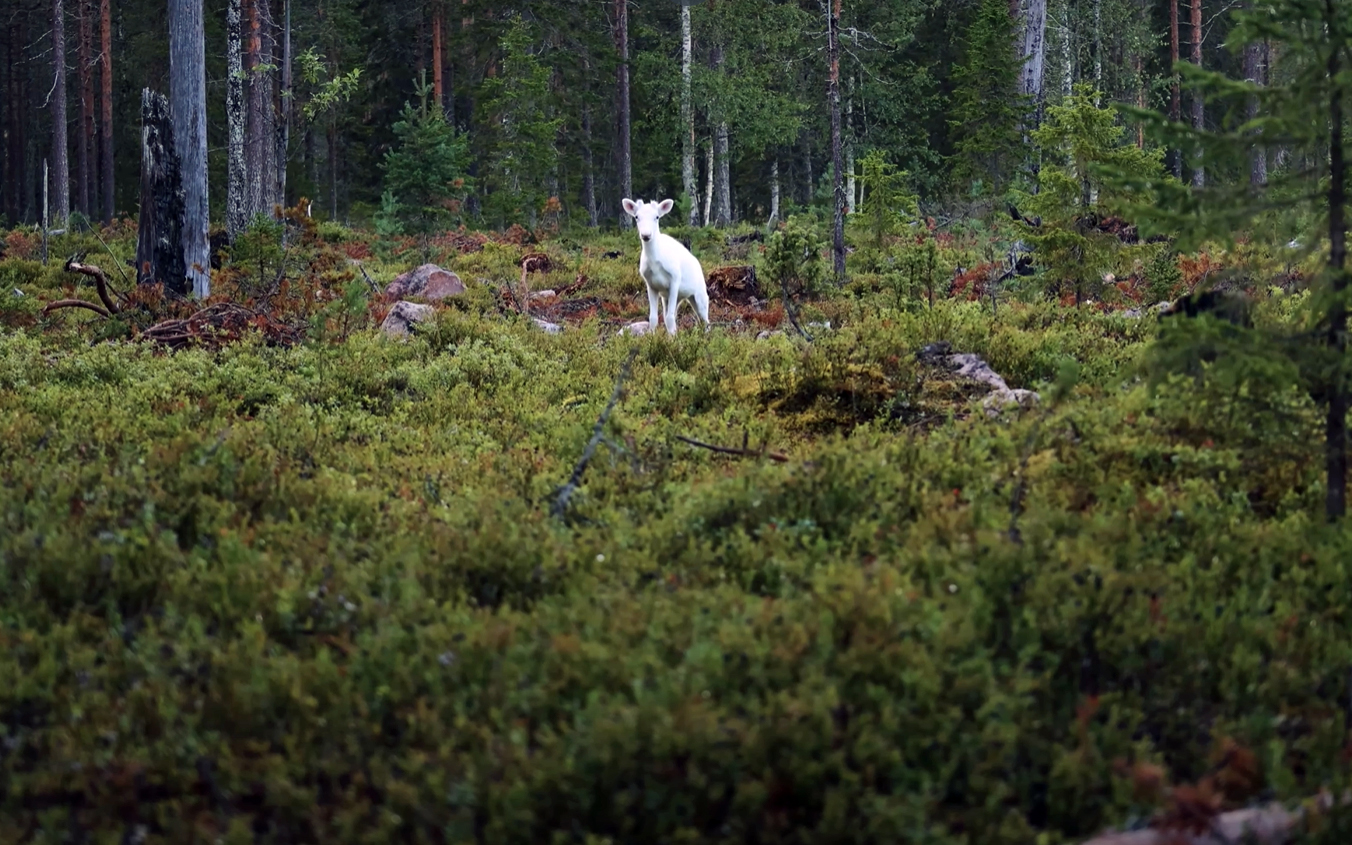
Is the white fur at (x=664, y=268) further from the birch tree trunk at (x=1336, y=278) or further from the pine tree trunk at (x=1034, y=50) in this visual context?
the pine tree trunk at (x=1034, y=50)

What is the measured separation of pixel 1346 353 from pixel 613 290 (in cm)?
1410

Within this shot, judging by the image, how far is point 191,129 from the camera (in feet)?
51.5

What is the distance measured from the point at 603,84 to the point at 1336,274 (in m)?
34.0

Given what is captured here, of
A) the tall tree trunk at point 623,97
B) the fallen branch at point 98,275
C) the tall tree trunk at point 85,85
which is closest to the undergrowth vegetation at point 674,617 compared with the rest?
the fallen branch at point 98,275

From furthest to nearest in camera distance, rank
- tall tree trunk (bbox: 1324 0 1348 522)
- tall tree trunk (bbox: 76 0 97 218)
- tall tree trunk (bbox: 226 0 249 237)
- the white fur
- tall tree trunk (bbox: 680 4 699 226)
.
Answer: tall tree trunk (bbox: 76 0 97 218) < tall tree trunk (bbox: 680 4 699 226) < tall tree trunk (bbox: 226 0 249 237) < the white fur < tall tree trunk (bbox: 1324 0 1348 522)

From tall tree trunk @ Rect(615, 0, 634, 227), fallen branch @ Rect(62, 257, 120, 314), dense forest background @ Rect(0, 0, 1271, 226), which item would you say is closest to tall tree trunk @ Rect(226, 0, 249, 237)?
dense forest background @ Rect(0, 0, 1271, 226)

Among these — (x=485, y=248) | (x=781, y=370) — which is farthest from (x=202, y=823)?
(x=485, y=248)

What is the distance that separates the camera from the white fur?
45.7ft

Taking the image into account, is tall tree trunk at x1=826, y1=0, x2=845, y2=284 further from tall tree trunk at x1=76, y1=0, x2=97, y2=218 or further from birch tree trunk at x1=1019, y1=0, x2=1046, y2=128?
tall tree trunk at x1=76, y1=0, x2=97, y2=218

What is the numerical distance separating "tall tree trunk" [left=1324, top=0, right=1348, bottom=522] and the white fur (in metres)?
8.33

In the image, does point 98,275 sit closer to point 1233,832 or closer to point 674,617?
point 674,617

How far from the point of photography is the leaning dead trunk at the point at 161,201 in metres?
15.3

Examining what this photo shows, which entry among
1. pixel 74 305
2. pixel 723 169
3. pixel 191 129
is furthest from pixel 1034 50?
pixel 723 169

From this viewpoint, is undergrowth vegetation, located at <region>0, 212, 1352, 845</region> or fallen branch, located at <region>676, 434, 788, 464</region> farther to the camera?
fallen branch, located at <region>676, 434, 788, 464</region>
